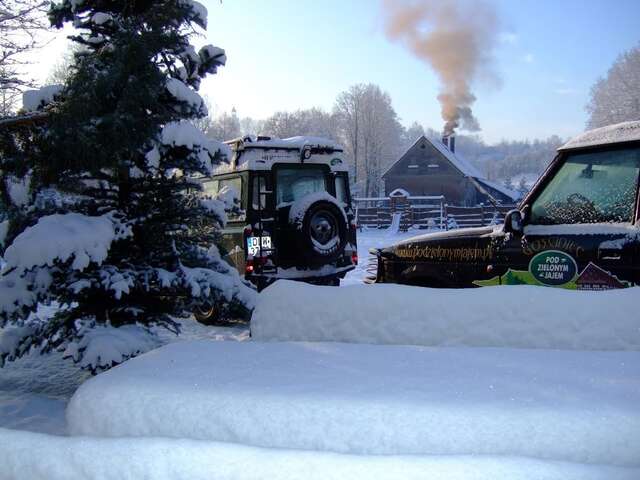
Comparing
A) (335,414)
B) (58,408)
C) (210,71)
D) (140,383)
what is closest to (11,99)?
(210,71)

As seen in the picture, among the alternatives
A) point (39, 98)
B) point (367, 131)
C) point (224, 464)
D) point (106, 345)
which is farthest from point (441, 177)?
point (224, 464)

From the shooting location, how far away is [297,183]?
8.52 metres

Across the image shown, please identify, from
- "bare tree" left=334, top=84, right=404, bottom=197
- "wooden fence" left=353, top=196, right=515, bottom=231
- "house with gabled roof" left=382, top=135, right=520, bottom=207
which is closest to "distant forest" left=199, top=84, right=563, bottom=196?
"bare tree" left=334, top=84, right=404, bottom=197

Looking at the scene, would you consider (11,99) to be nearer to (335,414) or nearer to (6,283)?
(6,283)

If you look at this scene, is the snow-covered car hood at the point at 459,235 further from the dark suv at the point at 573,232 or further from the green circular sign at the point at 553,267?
the green circular sign at the point at 553,267

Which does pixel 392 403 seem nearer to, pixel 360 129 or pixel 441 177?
pixel 441 177

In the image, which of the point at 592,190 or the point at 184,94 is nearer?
the point at 592,190

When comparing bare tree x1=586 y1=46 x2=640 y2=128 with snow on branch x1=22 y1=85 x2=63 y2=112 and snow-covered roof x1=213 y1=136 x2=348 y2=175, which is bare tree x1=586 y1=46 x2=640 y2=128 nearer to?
snow-covered roof x1=213 y1=136 x2=348 y2=175

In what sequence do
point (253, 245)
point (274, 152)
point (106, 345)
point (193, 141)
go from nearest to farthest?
point (106, 345) < point (193, 141) < point (253, 245) < point (274, 152)

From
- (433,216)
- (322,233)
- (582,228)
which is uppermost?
(582,228)

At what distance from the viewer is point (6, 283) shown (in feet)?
13.3

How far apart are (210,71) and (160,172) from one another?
1.03 m

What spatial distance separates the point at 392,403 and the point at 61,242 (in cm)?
283

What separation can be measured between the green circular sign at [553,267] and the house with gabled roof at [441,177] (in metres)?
38.2
